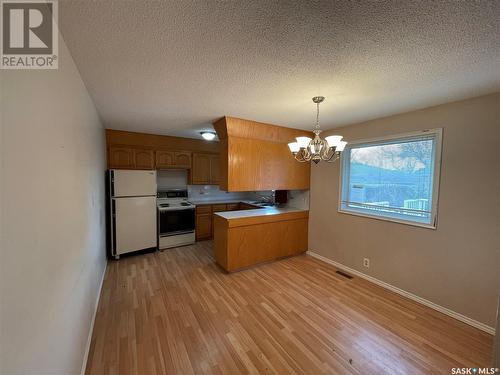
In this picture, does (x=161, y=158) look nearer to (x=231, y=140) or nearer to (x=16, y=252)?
(x=231, y=140)

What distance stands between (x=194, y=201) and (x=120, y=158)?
175 centimetres

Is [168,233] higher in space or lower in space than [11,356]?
lower

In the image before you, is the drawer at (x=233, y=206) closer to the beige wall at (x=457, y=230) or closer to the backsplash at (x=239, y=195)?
the backsplash at (x=239, y=195)

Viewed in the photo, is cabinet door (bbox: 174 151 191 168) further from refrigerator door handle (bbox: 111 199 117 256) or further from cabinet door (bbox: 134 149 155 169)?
refrigerator door handle (bbox: 111 199 117 256)

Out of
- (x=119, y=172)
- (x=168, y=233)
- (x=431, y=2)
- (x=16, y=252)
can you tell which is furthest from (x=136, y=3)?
(x=168, y=233)

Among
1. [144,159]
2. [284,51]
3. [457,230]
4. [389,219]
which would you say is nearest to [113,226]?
[144,159]

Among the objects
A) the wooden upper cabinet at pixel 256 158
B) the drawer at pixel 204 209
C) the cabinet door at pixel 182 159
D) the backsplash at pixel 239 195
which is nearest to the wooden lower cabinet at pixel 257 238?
the backsplash at pixel 239 195

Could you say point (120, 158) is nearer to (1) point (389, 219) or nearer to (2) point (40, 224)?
(2) point (40, 224)

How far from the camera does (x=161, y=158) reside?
401 cm

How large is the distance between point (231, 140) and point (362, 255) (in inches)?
100.0

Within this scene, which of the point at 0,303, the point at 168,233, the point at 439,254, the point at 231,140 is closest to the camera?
the point at 0,303

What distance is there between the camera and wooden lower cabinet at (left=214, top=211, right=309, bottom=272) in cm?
295

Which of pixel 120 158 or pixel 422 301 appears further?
pixel 120 158

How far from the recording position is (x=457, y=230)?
205 centimetres
